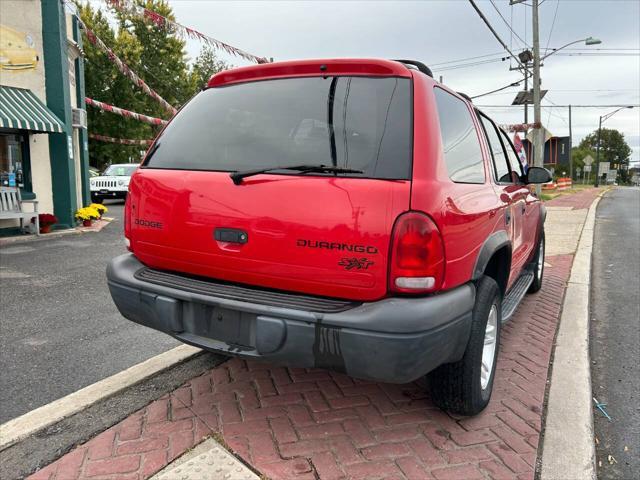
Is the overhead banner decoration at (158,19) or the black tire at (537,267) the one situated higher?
the overhead banner decoration at (158,19)

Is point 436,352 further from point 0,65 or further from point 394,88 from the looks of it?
point 0,65

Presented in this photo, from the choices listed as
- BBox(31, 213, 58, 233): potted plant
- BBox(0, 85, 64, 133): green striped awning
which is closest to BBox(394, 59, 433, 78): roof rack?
BBox(0, 85, 64, 133): green striped awning

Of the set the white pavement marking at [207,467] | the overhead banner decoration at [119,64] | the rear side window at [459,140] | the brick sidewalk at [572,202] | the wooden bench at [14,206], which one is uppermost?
the overhead banner decoration at [119,64]

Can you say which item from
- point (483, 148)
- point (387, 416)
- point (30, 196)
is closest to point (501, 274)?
point (483, 148)

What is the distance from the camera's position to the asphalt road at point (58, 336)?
10.5 feet

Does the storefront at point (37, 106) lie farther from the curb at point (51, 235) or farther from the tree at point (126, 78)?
the tree at point (126, 78)

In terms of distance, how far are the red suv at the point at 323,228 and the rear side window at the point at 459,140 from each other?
2 cm

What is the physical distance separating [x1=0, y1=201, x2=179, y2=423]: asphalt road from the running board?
257 cm

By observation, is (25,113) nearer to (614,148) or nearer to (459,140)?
(459,140)

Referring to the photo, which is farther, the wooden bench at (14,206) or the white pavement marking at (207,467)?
the wooden bench at (14,206)

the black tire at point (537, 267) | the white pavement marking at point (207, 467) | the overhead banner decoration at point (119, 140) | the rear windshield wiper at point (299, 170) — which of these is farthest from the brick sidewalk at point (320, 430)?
the overhead banner decoration at point (119, 140)

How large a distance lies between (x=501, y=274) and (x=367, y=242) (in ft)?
4.75

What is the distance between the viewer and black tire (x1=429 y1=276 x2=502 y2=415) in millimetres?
2521

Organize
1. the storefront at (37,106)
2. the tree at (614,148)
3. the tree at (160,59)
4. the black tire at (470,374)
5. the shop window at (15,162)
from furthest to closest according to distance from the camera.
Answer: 1. the tree at (614,148)
2. the tree at (160,59)
3. the shop window at (15,162)
4. the storefront at (37,106)
5. the black tire at (470,374)
